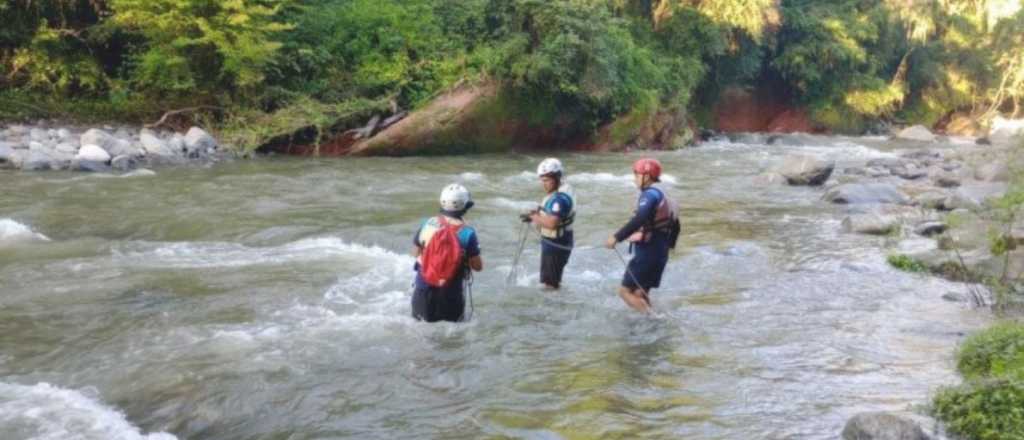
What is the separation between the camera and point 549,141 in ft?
81.6

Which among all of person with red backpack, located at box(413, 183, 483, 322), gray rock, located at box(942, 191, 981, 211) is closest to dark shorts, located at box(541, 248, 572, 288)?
person with red backpack, located at box(413, 183, 483, 322)

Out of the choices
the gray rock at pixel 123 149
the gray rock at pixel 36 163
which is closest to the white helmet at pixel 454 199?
the gray rock at pixel 36 163

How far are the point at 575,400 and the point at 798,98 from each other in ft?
114

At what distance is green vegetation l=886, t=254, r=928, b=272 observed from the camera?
10.2 m

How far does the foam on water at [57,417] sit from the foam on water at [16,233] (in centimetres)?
552

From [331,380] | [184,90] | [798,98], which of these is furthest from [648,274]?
[798,98]

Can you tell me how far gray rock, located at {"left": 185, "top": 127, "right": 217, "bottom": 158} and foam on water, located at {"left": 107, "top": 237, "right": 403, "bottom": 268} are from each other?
8.81 m

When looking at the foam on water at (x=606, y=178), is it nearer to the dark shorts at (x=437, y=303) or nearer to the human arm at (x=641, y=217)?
the human arm at (x=641, y=217)

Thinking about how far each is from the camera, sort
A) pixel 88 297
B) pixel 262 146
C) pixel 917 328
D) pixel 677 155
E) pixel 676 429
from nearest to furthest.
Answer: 1. pixel 676 429
2. pixel 917 328
3. pixel 88 297
4. pixel 262 146
5. pixel 677 155

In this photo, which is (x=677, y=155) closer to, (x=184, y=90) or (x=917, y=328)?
(x=184, y=90)

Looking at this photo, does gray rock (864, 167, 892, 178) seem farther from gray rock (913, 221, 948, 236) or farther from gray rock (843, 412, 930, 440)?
gray rock (843, 412, 930, 440)

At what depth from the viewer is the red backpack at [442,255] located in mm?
6824

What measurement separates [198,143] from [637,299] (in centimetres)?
1419

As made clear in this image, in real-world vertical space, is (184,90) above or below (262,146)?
above
